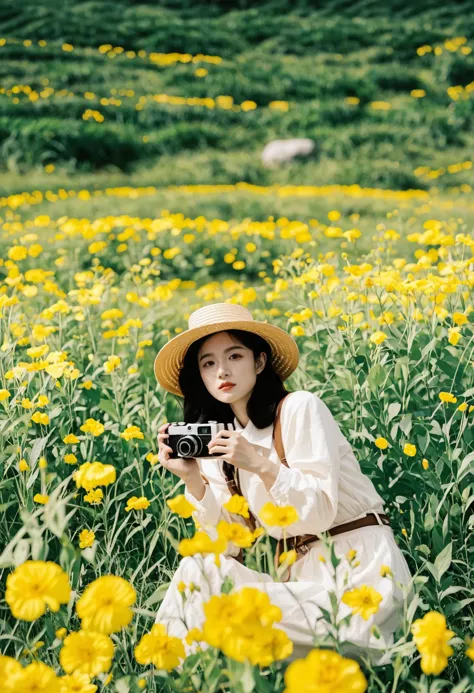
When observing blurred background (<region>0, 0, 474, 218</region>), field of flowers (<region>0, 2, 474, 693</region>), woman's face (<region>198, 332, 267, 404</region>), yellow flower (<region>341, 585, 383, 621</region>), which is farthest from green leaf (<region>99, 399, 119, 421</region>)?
blurred background (<region>0, 0, 474, 218</region>)

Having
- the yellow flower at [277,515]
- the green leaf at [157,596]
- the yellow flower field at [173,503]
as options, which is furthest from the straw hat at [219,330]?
the yellow flower at [277,515]

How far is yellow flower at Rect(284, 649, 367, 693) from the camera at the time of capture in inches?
36.4

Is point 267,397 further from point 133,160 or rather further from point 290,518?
point 133,160

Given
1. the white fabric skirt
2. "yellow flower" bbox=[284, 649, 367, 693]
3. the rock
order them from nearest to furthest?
"yellow flower" bbox=[284, 649, 367, 693], the white fabric skirt, the rock

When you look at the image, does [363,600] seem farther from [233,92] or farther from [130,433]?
[233,92]

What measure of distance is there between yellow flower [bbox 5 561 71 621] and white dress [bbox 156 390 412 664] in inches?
20.8

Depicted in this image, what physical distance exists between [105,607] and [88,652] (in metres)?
0.12

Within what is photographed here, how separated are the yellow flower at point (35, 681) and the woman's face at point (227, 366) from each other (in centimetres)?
98

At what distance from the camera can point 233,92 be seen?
15797mm

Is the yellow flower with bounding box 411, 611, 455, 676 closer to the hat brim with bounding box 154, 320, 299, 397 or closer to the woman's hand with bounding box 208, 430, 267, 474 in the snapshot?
the woman's hand with bounding box 208, 430, 267, 474

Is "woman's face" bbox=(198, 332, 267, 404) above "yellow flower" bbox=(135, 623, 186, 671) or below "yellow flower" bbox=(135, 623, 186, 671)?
above

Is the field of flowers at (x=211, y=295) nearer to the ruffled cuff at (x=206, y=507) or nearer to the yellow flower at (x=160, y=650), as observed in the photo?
the yellow flower at (x=160, y=650)

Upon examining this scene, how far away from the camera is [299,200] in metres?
7.75

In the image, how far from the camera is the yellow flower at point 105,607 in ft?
3.52
